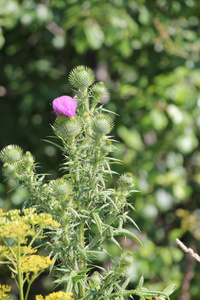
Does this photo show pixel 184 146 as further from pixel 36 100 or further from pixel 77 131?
pixel 77 131

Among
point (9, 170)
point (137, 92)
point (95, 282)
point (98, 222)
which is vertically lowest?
point (137, 92)

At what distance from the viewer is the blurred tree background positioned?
2748 millimetres

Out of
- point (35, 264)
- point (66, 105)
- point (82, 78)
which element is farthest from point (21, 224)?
point (82, 78)

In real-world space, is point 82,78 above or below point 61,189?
above

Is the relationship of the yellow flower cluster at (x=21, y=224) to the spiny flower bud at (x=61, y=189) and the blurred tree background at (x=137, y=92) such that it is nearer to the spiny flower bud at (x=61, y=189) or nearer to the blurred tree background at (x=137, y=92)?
the spiny flower bud at (x=61, y=189)

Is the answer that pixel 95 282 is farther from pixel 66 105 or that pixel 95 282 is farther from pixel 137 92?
pixel 137 92

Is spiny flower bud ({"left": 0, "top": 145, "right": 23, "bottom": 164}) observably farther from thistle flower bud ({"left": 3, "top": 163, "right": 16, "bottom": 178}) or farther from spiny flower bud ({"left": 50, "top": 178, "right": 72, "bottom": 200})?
spiny flower bud ({"left": 50, "top": 178, "right": 72, "bottom": 200})

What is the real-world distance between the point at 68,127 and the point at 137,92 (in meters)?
1.98

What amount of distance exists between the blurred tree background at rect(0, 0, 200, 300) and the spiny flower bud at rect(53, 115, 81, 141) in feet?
5.86

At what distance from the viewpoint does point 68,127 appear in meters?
0.96

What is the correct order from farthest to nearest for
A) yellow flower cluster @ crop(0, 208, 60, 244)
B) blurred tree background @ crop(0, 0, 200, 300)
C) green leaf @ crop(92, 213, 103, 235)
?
blurred tree background @ crop(0, 0, 200, 300) < green leaf @ crop(92, 213, 103, 235) < yellow flower cluster @ crop(0, 208, 60, 244)

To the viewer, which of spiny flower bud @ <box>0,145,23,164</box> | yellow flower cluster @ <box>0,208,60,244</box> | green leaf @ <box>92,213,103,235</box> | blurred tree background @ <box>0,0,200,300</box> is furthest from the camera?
blurred tree background @ <box>0,0,200,300</box>

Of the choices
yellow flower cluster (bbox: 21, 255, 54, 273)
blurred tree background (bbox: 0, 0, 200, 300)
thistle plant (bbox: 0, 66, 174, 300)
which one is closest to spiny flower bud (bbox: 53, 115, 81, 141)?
thistle plant (bbox: 0, 66, 174, 300)

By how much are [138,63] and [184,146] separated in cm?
74
